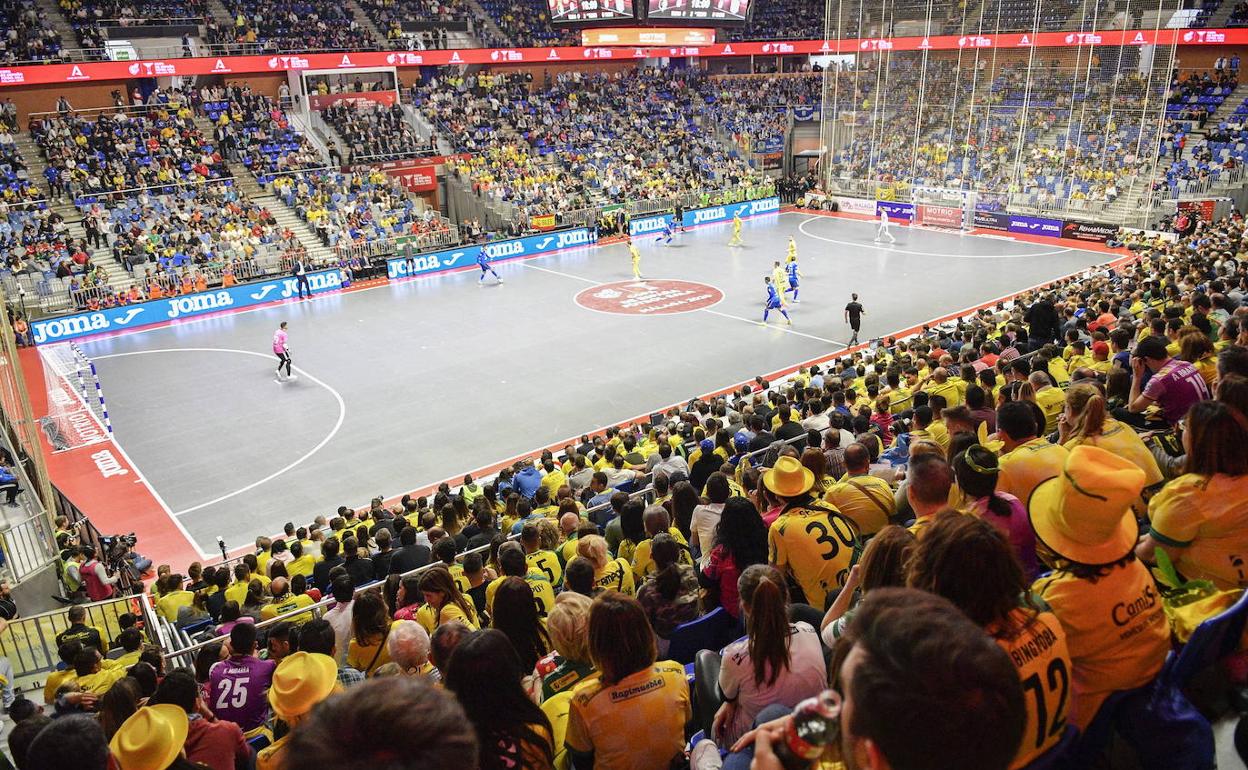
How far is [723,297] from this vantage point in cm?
2747

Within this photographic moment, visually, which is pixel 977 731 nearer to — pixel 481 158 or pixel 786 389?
pixel 786 389

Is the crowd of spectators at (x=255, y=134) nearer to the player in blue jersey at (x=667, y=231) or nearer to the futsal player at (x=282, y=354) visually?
the player in blue jersey at (x=667, y=231)

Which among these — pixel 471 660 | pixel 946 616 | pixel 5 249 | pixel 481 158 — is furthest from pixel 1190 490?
pixel 481 158

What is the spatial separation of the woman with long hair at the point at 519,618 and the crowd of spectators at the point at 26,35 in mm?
36896

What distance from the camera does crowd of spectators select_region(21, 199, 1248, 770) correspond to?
6.79 feet

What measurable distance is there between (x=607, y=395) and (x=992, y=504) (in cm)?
1473

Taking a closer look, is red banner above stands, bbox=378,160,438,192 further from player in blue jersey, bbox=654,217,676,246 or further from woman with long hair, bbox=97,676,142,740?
woman with long hair, bbox=97,676,142,740

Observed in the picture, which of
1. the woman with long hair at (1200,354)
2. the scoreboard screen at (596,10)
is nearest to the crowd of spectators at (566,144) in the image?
the scoreboard screen at (596,10)

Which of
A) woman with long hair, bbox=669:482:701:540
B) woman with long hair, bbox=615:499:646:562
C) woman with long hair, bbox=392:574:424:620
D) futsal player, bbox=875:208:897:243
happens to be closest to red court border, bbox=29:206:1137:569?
woman with long hair, bbox=392:574:424:620

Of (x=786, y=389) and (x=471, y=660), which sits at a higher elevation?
(x=471, y=660)

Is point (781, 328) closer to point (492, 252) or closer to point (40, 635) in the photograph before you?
point (492, 252)

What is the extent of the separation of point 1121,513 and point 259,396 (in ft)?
65.4

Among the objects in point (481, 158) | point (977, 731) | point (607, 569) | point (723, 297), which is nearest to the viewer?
point (977, 731)

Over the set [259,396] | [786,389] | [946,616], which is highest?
[946,616]
